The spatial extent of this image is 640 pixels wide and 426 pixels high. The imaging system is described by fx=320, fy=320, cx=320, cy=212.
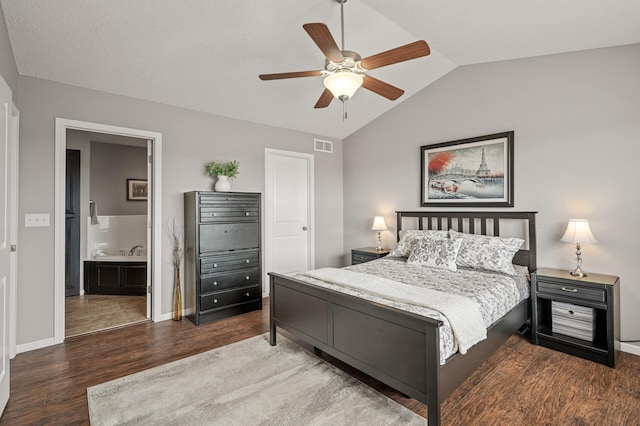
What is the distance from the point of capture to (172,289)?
3863 millimetres

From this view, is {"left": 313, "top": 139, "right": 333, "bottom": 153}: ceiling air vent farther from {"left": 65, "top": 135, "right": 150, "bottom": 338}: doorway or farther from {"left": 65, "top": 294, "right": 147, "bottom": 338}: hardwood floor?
{"left": 65, "top": 294, "right": 147, "bottom": 338}: hardwood floor

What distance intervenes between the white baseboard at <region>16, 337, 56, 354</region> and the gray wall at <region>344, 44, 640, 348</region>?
15.9 ft

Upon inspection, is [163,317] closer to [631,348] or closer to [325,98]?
[325,98]

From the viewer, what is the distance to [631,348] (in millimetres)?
2900

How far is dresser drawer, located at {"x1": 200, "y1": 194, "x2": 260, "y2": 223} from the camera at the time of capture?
3.69 metres

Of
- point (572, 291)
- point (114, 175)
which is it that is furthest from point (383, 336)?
point (114, 175)

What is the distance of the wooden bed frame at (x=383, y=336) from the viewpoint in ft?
6.01

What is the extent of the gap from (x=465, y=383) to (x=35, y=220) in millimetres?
4018

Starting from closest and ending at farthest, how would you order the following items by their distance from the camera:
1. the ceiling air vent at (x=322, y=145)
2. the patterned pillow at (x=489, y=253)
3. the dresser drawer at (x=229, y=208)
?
the patterned pillow at (x=489, y=253)
the dresser drawer at (x=229, y=208)
the ceiling air vent at (x=322, y=145)

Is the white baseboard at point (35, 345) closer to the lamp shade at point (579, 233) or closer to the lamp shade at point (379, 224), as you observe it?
the lamp shade at point (379, 224)

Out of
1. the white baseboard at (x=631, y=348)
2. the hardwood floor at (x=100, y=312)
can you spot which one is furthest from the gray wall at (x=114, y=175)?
the white baseboard at (x=631, y=348)

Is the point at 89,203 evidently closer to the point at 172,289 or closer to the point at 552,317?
the point at 172,289

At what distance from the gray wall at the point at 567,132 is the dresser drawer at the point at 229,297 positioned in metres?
3.09

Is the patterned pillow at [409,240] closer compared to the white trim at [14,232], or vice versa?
the white trim at [14,232]
